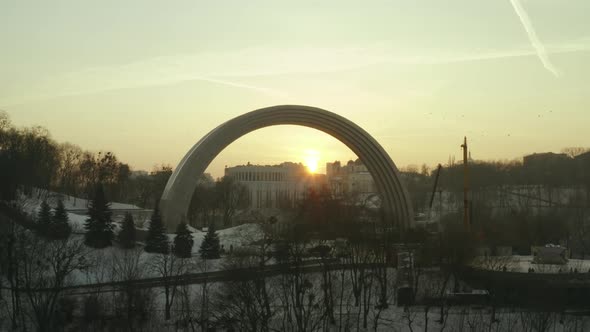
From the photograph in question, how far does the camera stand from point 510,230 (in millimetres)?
35250

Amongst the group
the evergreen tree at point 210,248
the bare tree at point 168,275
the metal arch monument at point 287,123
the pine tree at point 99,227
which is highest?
the metal arch monument at point 287,123

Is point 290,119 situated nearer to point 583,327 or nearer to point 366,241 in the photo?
→ point 366,241

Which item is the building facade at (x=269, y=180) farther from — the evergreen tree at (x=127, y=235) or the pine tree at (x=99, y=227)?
the evergreen tree at (x=127, y=235)

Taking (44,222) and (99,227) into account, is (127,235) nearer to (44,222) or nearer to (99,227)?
(99,227)

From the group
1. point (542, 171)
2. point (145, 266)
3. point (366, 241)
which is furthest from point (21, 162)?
point (542, 171)

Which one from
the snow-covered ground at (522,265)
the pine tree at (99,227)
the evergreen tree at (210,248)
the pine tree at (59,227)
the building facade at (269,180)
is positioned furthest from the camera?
the building facade at (269,180)

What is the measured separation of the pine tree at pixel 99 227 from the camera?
25594 mm

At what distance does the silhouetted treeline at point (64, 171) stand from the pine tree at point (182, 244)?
35.1 ft

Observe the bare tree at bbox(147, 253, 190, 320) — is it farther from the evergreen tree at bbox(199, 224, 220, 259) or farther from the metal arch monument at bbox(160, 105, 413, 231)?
the metal arch monument at bbox(160, 105, 413, 231)

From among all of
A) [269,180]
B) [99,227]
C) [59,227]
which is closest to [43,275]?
[59,227]

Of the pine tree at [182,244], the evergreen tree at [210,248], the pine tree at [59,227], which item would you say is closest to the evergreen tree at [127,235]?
the pine tree at [182,244]

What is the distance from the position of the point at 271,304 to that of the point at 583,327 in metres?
9.10

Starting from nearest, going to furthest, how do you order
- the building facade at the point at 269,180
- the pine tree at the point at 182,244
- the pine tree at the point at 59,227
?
the pine tree at the point at 59,227, the pine tree at the point at 182,244, the building facade at the point at 269,180

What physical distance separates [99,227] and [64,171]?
2899cm
